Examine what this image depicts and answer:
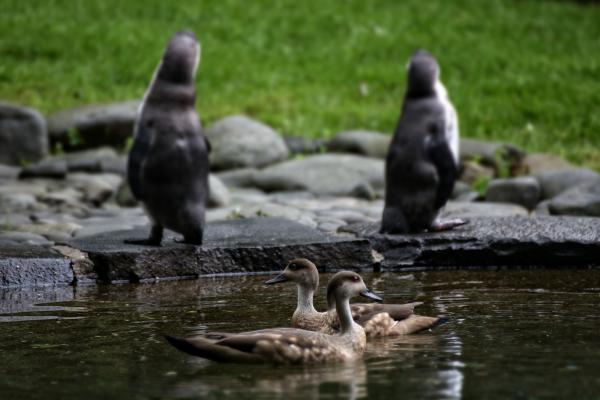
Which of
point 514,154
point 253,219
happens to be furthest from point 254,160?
point 253,219

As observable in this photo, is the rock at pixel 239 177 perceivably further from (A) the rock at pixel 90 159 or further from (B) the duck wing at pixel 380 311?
(B) the duck wing at pixel 380 311

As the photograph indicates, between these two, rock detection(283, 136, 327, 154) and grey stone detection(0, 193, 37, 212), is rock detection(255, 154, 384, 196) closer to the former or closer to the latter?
rock detection(283, 136, 327, 154)

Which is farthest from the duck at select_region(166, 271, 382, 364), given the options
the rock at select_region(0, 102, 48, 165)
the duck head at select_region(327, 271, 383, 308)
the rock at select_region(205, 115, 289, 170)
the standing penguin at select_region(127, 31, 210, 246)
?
the rock at select_region(0, 102, 48, 165)

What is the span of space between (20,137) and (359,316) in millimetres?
8480

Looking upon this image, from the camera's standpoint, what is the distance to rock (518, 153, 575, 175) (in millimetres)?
13239

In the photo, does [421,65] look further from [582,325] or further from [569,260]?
[582,325]

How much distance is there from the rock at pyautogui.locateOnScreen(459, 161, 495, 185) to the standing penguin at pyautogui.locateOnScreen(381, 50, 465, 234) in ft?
14.3

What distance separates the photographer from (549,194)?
11703 mm

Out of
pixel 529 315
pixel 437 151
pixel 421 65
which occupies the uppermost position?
pixel 421 65

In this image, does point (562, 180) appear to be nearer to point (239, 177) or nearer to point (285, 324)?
point (239, 177)

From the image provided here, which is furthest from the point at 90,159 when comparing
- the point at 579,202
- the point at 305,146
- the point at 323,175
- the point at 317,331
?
the point at 317,331

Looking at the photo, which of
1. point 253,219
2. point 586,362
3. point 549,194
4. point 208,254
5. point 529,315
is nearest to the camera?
point 586,362

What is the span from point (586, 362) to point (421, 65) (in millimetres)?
4253

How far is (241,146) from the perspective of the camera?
13.6 m
